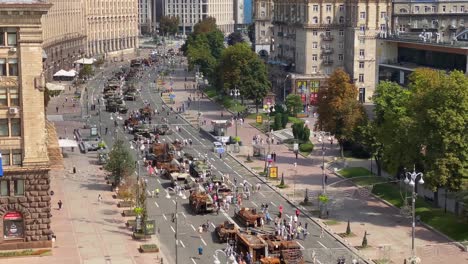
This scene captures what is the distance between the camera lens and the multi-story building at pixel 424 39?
426 feet

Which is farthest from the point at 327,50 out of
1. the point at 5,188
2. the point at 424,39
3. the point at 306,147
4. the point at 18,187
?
the point at 5,188

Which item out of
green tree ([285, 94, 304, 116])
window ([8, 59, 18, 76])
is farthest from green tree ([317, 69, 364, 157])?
window ([8, 59, 18, 76])

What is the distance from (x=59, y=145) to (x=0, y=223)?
121ft

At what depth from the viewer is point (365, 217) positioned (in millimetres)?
83500

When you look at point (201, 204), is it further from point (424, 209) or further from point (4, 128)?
point (4, 128)

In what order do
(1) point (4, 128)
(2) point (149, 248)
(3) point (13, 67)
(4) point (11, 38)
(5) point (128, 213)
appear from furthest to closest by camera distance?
(5) point (128, 213)
(2) point (149, 248)
(1) point (4, 128)
(3) point (13, 67)
(4) point (11, 38)

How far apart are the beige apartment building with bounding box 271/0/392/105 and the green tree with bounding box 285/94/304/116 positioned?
10474mm

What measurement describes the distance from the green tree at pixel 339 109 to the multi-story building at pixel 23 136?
46826 mm

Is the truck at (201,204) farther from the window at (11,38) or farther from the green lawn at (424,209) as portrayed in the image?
the window at (11,38)

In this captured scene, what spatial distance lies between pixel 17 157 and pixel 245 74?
87803 mm

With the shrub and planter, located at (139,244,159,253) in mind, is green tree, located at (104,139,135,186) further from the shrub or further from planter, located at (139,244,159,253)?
the shrub

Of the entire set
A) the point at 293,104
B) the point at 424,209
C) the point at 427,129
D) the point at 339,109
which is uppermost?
the point at 427,129

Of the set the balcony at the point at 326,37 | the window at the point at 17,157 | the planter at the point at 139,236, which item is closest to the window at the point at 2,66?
the window at the point at 17,157

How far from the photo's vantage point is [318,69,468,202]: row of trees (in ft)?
257
